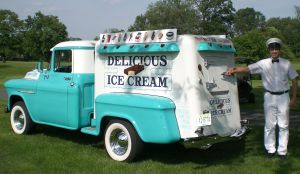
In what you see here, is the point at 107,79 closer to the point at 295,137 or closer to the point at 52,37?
the point at 295,137

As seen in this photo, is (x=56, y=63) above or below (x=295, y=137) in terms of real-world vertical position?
above

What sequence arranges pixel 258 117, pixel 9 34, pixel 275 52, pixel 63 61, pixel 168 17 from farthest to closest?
1. pixel 9 34
2. pixel 168 17
3. pixel 258 117
4. pixel 63 61
5. pixel 275 52

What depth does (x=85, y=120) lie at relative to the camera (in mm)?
8250

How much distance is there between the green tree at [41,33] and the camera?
290 ft

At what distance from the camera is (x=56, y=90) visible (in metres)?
8.48

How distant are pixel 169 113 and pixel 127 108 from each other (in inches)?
29.6

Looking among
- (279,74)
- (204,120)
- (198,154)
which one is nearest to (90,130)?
(198,154)

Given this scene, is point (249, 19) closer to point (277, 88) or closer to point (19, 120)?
point (19, 120)

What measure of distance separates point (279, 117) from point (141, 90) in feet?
7.41

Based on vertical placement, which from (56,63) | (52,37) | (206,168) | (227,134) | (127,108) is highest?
(52,37)

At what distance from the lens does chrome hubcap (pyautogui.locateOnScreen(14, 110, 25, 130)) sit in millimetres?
9802

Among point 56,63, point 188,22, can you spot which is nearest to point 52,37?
point 188,22

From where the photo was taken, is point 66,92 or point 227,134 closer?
point 227,134

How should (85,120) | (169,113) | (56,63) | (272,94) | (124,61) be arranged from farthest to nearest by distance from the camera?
(56,63) → (85,120) → (124,61) → (272,94) → (169,113)
